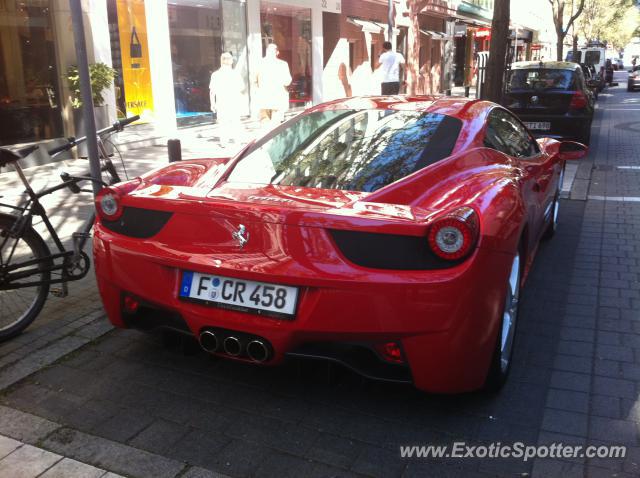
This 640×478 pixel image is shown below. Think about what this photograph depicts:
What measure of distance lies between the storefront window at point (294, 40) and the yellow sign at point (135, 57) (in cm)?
482

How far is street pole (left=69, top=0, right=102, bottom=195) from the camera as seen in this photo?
404 centimetres

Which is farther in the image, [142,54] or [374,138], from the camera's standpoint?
[142,54]

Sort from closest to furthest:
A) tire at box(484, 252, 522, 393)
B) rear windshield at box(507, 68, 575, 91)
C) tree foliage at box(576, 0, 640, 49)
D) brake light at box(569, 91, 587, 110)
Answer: tire at box(484, 252, 522, 393) < brake light at box(569, 91, 587, 110) < rear windshield at box(507, 68, 575, 91) < tree foliage at box(576, 0, 640, 49)

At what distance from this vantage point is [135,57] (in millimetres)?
13703

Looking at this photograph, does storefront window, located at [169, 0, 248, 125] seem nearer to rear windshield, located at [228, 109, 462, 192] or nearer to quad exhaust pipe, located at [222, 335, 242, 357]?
rear windshield, located at [228, 109, 462, 192]

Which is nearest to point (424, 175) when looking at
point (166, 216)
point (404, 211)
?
point (404, 211)

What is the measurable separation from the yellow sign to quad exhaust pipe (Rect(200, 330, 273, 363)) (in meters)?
11.3

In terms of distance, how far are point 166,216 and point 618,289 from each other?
3518 millimetres

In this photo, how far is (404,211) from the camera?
2.72 m

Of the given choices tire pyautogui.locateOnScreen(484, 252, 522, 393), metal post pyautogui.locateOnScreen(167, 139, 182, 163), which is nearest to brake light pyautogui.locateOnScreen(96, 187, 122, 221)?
tire pyautogui.locateOnScreen(484, 252, 522, 393)

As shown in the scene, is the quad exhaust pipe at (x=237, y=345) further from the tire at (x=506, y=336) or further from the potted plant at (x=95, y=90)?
the potted plant at (x=95, y=90)

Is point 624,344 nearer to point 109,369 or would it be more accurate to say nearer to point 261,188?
point 261,188

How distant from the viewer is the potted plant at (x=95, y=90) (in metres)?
10.2

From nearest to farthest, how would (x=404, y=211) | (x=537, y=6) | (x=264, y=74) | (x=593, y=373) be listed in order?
(x=404, y=211) → (x=593, y=373) → (x=264, y=74) → (x=537, y=6)
